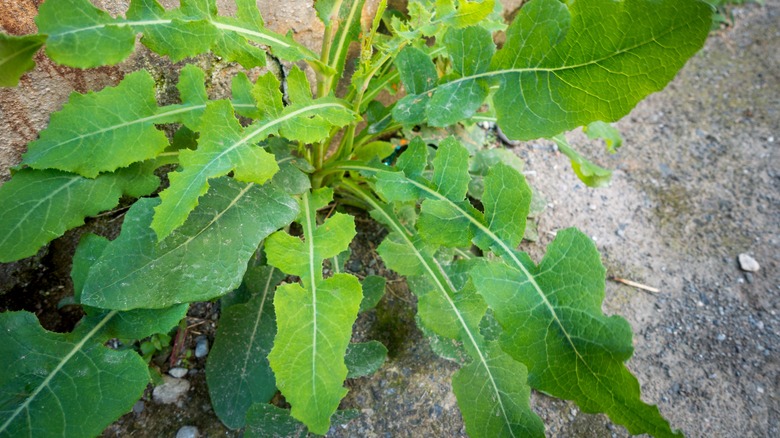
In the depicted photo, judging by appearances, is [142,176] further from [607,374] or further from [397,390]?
[607,374]

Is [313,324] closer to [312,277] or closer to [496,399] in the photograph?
[312,277]

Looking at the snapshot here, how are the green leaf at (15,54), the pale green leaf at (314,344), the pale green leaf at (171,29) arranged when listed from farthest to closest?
the pale green leaf at (171,29), the pale green leaf at (314,344), the green leaf at (15,54)

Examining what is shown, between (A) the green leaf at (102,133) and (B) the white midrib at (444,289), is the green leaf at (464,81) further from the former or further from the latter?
(A) the green leaf at (102,133)

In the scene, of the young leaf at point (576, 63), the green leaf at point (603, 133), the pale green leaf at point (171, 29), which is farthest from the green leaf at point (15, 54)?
the green leaf at point (603, 133)

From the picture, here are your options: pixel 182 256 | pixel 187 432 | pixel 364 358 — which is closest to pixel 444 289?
pixel 364 358

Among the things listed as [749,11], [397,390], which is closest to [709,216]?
[397,390]

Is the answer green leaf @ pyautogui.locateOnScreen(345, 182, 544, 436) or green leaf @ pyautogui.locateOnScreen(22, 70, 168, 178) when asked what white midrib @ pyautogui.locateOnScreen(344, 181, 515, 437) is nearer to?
green leaf @ pyautogui.locateOnScreen(345, 182, 544, 436)
